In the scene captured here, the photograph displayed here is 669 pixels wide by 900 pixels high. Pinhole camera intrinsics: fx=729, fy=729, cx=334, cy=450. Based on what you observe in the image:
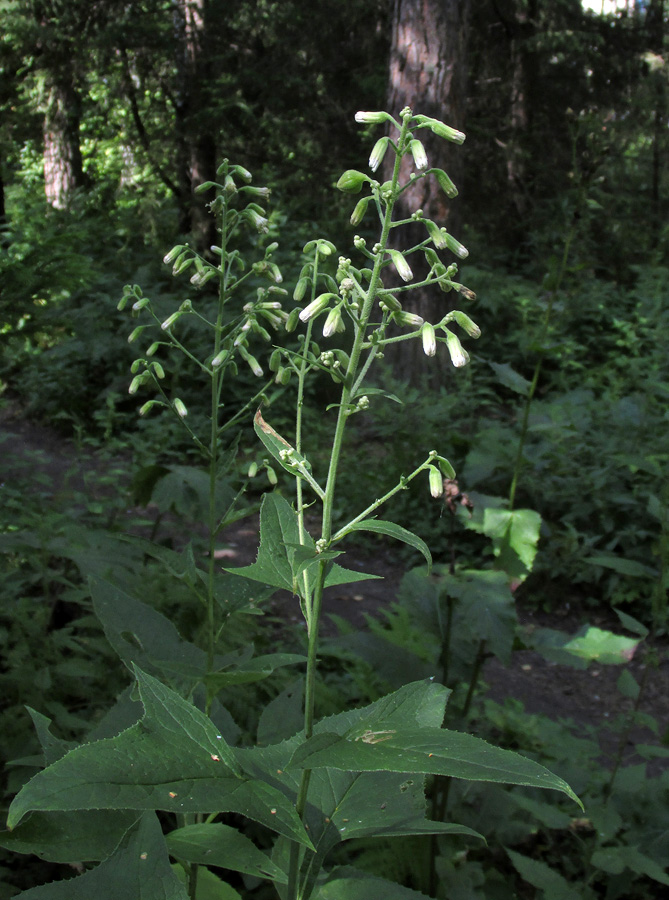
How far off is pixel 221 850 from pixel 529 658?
3.65 meters

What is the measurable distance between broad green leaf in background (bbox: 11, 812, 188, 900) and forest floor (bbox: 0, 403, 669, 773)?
2.26 m

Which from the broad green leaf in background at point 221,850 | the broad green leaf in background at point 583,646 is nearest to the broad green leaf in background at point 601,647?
the broad green leaf in background at point 583,646

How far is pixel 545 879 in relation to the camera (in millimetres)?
2199

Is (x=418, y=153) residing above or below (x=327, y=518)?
above

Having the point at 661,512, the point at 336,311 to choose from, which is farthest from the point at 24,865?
the point at 661,512

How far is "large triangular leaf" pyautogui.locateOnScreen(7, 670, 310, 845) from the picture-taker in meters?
0.94

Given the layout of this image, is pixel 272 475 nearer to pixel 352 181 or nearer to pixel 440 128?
pixel 352 181

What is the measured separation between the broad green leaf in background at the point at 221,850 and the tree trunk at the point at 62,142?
11607 millimetres

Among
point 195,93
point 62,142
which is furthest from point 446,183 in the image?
point 62,142

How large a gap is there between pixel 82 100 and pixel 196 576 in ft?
41.6

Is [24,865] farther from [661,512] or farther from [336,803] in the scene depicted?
[661,512]

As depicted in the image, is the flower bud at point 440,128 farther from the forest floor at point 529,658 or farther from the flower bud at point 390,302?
the forest floor at point 529,658

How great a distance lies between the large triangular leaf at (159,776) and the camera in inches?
36.8

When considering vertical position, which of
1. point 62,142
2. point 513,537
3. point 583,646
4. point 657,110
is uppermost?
point 657,110
